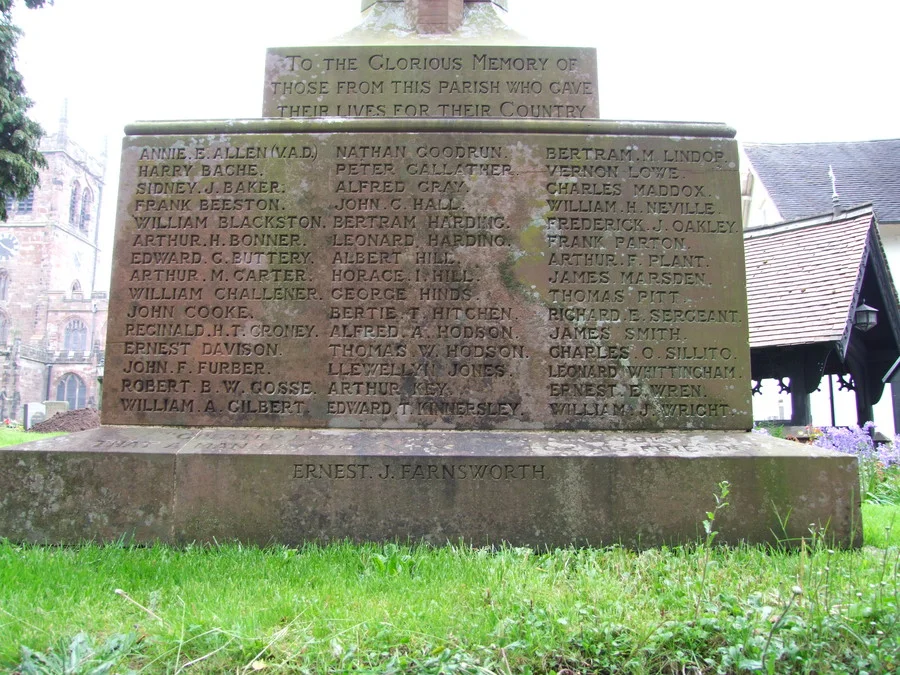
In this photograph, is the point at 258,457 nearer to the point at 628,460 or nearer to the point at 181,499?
the point at 181,499

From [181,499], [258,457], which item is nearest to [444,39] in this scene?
[258,457]

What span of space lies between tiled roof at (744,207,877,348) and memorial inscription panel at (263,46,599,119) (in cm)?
808

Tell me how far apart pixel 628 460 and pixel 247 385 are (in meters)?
2.60

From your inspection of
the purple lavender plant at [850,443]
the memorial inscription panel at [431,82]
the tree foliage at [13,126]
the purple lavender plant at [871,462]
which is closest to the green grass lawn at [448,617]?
the memorial inscription panel at [431,82]

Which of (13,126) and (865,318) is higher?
(13,126)

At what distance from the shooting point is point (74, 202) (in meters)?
84.1

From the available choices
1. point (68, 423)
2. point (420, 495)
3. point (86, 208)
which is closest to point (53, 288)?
point (86, 208)

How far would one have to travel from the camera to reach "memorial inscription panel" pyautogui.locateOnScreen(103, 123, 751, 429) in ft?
15.5

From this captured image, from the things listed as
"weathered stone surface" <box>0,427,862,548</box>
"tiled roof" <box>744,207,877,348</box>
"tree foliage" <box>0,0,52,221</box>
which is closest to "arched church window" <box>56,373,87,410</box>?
"tree foliage" <box>0,0,52,221</box>

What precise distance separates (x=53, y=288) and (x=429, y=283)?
86467mm

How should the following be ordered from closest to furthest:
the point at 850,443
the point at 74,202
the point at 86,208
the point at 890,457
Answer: the point at 850,443
the point at 890,457
the point at 74,202
the point at 86,208

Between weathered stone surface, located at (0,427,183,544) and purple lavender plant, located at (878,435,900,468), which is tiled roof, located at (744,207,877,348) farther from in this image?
weathered stone surface, located at (0,427,183,544)

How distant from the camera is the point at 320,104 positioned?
216 inches

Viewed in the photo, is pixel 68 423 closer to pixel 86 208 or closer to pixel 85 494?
pixel 85 494
